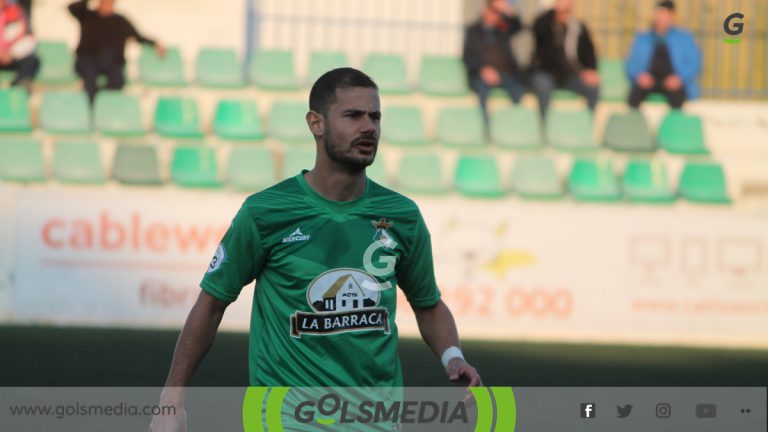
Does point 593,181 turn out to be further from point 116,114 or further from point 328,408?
point 328,408

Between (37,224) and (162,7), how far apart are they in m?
4.77

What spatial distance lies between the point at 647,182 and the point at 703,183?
689 millimetres

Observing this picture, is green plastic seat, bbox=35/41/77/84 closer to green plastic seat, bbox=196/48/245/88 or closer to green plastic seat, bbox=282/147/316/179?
green plastic seat, bbox=196/48/245/88

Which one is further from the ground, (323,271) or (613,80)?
(613,80)

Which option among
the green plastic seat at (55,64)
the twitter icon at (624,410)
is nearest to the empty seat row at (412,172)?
the green plastic seat at (55,64)

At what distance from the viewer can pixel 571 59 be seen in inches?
627

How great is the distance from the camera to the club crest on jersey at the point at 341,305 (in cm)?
430

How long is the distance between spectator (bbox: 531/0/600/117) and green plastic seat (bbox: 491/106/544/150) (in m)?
0.31

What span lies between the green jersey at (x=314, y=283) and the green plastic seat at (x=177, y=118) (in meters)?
11.1

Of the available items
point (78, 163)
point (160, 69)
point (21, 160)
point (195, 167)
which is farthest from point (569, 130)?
point (21, 160)

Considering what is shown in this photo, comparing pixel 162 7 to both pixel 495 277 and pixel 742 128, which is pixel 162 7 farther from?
pixel 742 128

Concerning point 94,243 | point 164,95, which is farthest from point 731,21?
point 94,243

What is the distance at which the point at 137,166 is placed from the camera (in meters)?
14.6

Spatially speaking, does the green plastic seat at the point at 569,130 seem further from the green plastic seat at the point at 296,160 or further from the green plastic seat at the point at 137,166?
the green plastic seat at the point at 137,166
